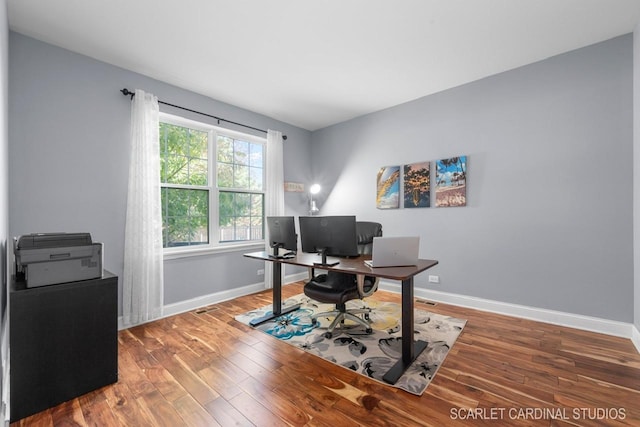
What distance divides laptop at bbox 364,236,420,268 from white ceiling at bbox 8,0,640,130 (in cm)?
181

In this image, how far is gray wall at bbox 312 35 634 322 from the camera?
251 centimetres

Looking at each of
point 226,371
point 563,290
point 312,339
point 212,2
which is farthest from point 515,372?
point 212,2

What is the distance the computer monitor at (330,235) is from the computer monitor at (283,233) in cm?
22

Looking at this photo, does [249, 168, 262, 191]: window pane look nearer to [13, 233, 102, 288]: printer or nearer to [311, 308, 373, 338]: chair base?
[311, 308, 373, 338]: chair base

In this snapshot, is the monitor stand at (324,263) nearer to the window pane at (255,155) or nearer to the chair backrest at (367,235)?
the chair backrest at (367,235)

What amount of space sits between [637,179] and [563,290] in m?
1.18

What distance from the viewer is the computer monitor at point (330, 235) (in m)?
2.26

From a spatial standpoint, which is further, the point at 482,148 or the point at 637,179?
the point at 482,148

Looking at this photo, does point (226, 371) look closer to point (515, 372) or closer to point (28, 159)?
point (515, 372)

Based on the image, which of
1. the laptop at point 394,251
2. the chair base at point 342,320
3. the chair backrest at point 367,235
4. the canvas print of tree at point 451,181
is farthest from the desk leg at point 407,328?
the canvas print of tree at point 451,181

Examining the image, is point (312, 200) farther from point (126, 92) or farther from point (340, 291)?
point (126, 92)

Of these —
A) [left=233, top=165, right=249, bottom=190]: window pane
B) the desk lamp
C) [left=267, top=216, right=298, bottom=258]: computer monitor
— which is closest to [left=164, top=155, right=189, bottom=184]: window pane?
[left=233, top=165, right=249, bottom=190]: window pane

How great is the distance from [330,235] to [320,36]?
1783 millimetres

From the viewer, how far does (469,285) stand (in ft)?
10.9
